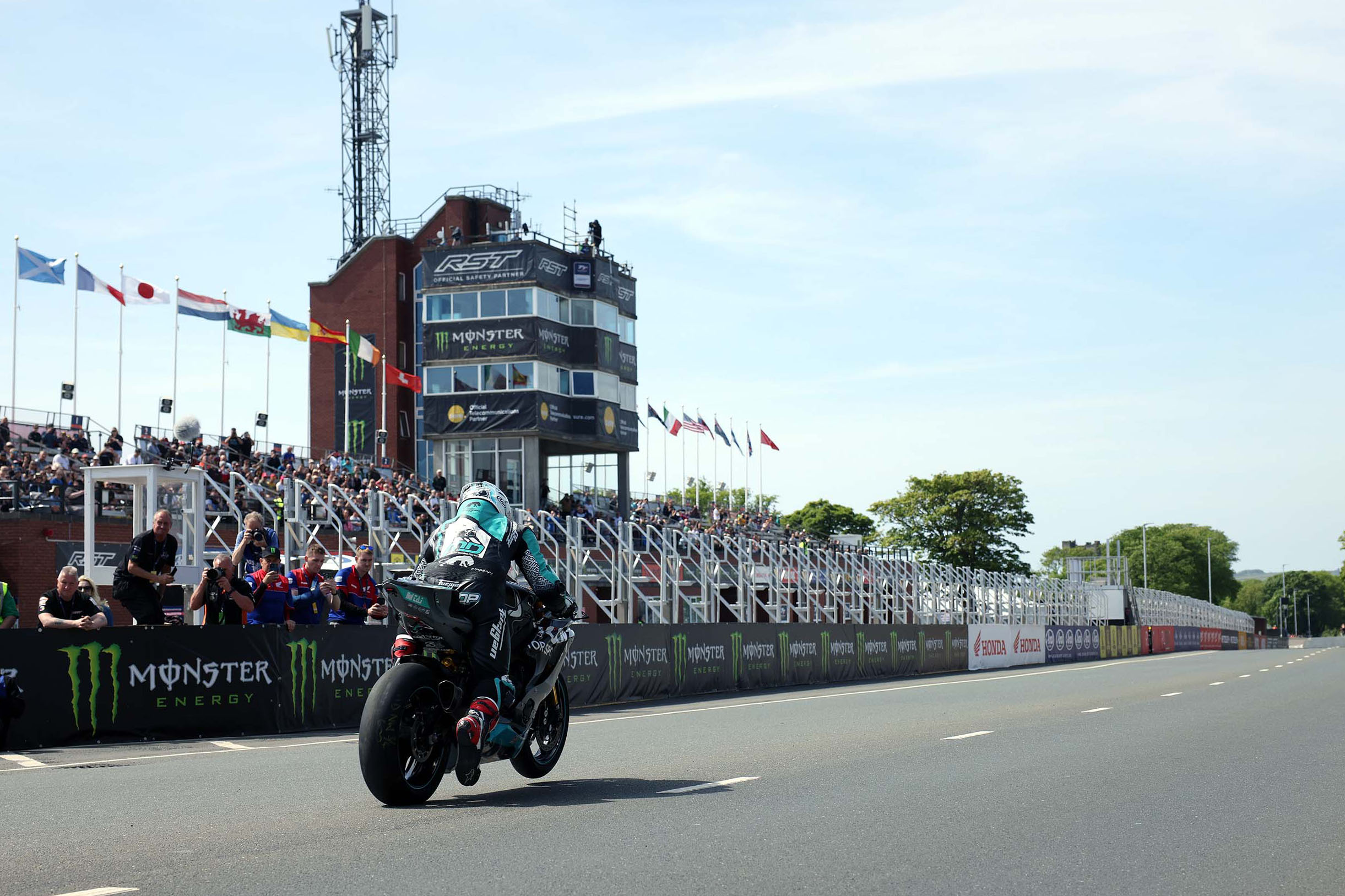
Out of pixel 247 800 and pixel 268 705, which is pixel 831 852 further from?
pixel 268 705

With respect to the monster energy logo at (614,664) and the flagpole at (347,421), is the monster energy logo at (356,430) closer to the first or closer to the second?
the flagpole at (347,421)

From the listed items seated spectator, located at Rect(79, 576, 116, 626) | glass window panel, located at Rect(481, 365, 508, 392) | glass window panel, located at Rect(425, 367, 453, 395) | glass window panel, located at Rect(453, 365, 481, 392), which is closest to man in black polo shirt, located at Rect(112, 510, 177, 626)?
seated spectator, located at Rect(79, 576, 116, 626)

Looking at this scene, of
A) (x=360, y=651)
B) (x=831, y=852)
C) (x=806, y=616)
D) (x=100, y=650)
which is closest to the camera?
(x=831, y=852)

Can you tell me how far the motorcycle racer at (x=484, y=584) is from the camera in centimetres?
812

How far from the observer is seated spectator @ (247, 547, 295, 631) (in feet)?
52.2

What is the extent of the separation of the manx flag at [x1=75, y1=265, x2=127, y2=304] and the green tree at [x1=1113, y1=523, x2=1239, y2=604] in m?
140

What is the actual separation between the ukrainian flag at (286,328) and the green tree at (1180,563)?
133555 millimetres

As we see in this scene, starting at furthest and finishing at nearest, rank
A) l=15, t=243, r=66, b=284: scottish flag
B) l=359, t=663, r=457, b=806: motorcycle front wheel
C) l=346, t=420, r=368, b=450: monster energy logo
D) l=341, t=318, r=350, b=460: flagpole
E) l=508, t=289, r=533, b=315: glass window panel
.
Answer: 1. l=346, t=420, r=368, b=450: monster energy logo
2. l=341, t=318, r=350, b=460: flagpole
3. l=508, t=289, r=533, b=315: glass window panel
4. l=15, t=243, r=66, b=284: scottish flag
5. l=359, t=663, r=457, b=806: motorcycle front wheel

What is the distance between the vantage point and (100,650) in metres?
14.3

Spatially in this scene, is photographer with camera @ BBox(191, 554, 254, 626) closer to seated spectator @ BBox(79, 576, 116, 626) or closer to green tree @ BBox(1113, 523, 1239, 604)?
seated spectator @ BBox(79, 576, 116, 626)

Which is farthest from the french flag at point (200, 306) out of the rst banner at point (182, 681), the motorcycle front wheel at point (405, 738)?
the motorcycle front wheel at point (405, 738)

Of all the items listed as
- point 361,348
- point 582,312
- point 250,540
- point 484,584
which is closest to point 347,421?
point 582,312

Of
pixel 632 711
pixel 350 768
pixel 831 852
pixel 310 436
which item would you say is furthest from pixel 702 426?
pixel 831 852

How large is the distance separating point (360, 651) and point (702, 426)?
48396mm
